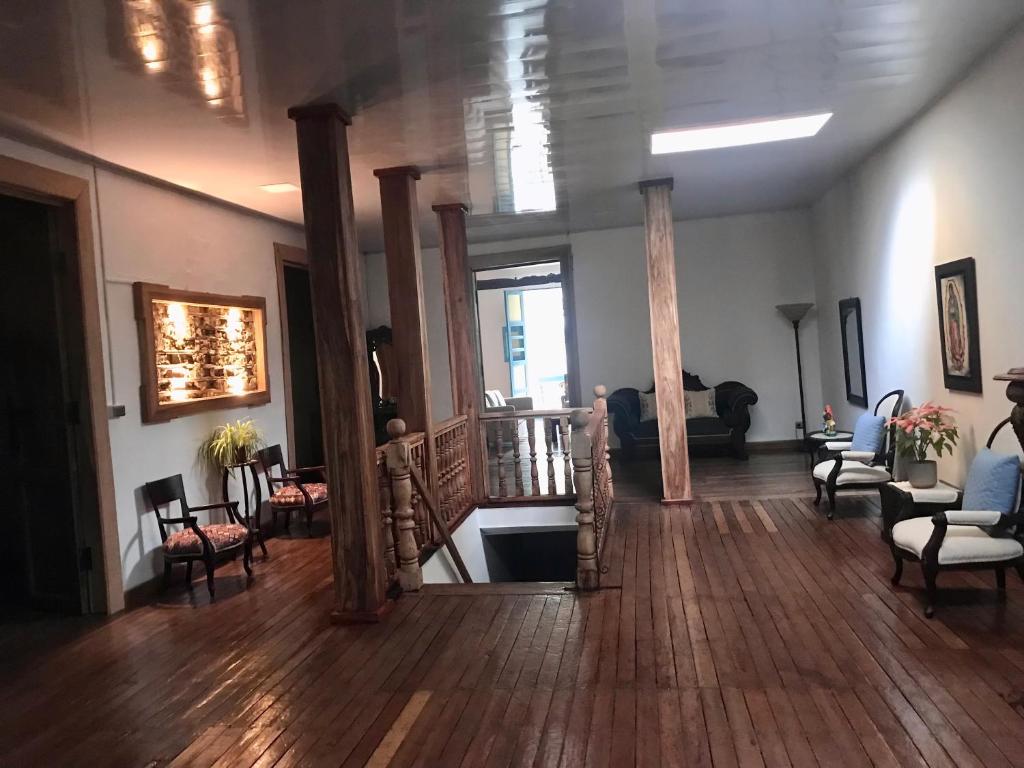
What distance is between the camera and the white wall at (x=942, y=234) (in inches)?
182

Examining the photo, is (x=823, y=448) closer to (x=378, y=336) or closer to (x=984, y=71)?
(x=984, y=71)

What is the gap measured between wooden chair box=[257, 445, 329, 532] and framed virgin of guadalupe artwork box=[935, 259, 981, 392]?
17.4ft

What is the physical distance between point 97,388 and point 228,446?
158cm

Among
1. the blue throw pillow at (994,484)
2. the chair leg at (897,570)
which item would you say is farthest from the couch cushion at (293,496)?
the blue throw pillow at (994,484)

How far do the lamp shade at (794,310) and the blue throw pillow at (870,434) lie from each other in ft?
9.69

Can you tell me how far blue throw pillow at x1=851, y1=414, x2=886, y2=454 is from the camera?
261 inches

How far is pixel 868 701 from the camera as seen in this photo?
10.6 feet

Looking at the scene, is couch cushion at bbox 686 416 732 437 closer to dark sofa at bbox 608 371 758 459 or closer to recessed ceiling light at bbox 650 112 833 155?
dark sofa at bbox 608 371 758 459

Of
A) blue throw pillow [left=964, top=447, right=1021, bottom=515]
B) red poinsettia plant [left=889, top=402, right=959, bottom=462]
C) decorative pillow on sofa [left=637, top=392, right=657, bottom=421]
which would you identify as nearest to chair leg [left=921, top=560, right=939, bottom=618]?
blue throw pillow [left=964, top=447, right=1021, bottom=515]

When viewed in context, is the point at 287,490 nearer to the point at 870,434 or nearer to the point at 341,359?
the point at 341,359

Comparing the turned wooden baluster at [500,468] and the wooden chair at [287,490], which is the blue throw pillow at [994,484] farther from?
the wooden chair at [287,490]

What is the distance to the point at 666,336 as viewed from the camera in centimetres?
727

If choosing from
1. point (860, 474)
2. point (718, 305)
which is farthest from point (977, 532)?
point (718, 305)

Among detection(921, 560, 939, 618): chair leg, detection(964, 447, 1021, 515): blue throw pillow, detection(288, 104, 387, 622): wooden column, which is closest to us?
detection(921, 560, 939, 618): chair leg
